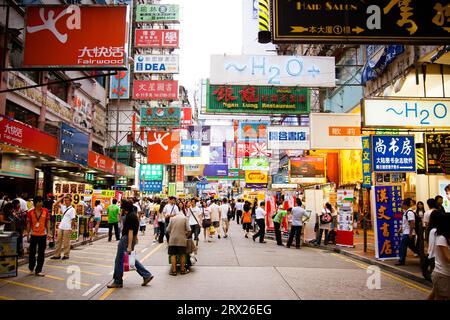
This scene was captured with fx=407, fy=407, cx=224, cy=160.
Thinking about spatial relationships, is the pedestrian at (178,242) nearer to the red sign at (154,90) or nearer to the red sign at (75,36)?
the red sign at (75,36)

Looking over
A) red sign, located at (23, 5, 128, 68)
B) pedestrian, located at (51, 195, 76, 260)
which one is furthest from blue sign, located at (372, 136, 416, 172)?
pedestrian, located at (51, 195, 76, 260)

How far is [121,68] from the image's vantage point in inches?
384

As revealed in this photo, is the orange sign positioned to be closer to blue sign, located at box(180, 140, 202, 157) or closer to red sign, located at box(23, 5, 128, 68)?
red sign, located at box(23, 5, 128, 68)

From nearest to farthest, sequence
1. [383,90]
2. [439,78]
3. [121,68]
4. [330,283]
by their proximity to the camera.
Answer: [330,283], [121,68], [439,78], [383,90]

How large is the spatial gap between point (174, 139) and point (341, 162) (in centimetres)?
1100

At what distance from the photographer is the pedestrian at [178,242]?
948 centimetres

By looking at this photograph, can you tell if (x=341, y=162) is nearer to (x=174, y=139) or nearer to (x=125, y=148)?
(x=174, y=139)

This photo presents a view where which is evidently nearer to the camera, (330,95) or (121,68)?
(121,68)

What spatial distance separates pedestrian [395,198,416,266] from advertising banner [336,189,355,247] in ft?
12.4

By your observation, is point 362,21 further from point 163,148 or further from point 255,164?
point 255,164

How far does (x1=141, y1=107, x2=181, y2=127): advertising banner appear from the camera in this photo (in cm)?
3038

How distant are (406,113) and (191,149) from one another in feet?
63.4

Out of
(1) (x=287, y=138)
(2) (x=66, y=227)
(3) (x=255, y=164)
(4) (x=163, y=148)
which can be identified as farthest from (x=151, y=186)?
(2) (x=66, y=227)
